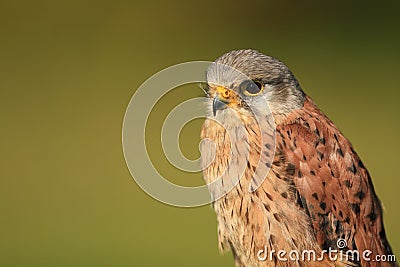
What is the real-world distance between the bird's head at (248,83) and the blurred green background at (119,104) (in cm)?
339

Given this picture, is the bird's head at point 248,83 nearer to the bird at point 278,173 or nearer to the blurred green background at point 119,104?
the bird at point 278,173

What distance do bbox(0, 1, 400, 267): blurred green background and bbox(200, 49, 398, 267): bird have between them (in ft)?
10.7

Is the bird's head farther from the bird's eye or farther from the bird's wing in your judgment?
the bird's wing

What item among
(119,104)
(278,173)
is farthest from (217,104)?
(119,104)

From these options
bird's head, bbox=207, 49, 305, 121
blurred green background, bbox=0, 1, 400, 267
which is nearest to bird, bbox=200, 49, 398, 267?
bird's head, bbox=207, 49, 305, 121

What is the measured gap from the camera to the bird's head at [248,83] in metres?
4.55

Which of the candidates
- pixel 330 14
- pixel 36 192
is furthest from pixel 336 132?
pixel 330 14

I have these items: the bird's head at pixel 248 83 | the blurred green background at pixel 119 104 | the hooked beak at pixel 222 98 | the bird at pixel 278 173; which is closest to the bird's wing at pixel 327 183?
the bird at pixel 278 173

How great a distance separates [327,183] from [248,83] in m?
0.60

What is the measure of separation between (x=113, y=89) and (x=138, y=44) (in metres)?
1.84

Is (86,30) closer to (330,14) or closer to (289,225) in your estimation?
(330,14)

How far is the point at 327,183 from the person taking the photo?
463 cm

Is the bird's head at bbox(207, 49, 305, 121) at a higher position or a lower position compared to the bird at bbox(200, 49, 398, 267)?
higher

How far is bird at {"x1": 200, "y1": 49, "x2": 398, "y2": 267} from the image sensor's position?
4.56 metres
